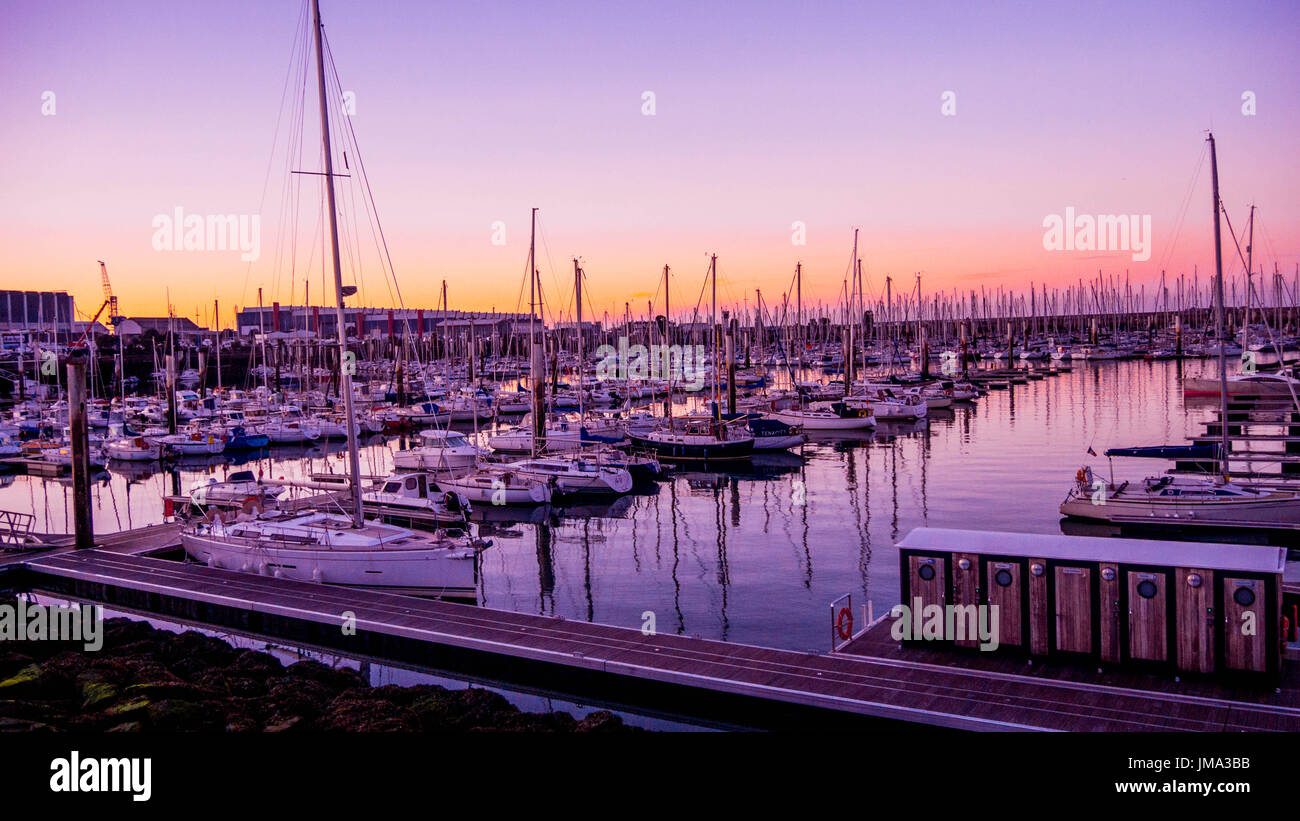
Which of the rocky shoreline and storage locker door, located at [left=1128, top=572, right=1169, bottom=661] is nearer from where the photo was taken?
storage locker door, located at [left=1128, top=572, right=1169, bottom=661]

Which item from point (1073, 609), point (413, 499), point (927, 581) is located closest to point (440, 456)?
point (413, 499)

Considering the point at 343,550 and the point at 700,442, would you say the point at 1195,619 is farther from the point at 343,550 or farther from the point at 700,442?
the point at 700,442

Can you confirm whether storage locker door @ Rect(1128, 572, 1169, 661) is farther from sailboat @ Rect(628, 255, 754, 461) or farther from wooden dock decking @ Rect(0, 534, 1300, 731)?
sailboat @ Rect(628, 255, 754, 461)

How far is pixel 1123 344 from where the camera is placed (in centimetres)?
15300

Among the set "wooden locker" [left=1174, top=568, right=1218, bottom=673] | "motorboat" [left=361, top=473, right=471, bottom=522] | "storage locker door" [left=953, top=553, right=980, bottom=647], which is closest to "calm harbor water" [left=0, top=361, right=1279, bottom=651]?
"motorboat" [left=361, top=473, right=471, bottom=522]

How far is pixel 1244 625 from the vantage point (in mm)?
13688

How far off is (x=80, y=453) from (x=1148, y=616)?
2626 cm

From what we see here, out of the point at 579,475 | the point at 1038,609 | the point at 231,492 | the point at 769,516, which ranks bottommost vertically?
the point at 769,516

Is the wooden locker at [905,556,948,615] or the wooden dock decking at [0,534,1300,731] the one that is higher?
the wooden locker at [905,556,948,615]

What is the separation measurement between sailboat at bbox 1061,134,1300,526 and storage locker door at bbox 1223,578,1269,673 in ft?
64.5

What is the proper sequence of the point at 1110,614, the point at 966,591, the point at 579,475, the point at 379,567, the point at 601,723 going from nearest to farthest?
the point at 1110,614 < the point at 601,723 < the point at 966,591 < the point at 379,567 < the point at 579,475

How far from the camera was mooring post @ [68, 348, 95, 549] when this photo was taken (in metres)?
25.8
